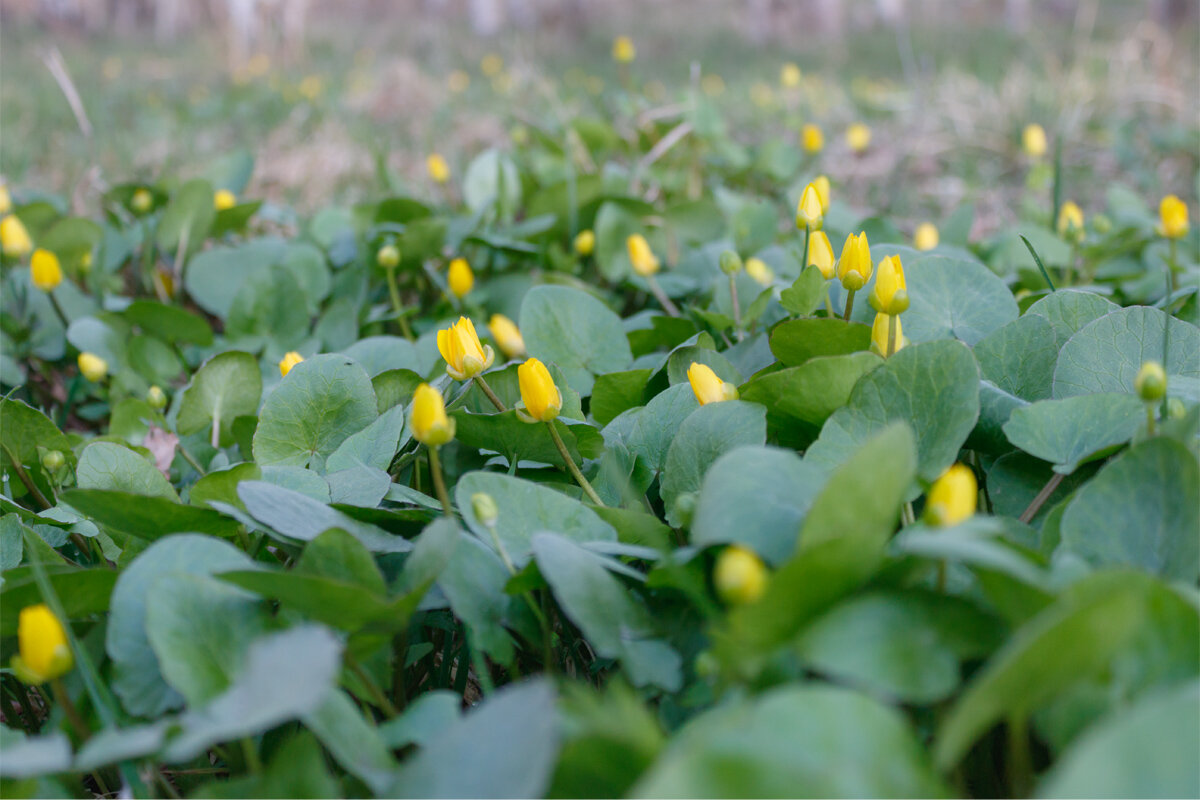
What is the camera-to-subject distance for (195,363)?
5.62ft

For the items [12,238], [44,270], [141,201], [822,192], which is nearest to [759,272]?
[822,192]

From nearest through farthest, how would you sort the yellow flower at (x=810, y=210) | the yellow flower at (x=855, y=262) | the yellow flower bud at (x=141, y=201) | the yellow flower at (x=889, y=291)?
1. the yellow flower at (x=889, y=291)
2. the yellow flower at (x=855, y=262)
3. the yellow flower at (x=810, y=210)
4. the yellow flower bud at (x=141, y=201)

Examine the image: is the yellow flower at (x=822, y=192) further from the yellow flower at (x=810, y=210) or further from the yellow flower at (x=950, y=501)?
the yellow flower at (x=950, y=501)

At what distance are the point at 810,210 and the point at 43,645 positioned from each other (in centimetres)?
95

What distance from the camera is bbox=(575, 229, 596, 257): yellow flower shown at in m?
1.84

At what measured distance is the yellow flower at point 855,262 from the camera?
100 cm

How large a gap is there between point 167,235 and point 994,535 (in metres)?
1.82

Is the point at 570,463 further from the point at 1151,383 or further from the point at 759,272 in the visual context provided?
the point at 759,272

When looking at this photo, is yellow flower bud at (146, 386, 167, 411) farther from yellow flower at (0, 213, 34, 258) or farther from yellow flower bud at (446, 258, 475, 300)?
yellow flower at (0, 213, 34, 258)

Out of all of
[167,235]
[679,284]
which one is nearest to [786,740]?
[679,284]

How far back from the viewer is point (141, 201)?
7.06 ft

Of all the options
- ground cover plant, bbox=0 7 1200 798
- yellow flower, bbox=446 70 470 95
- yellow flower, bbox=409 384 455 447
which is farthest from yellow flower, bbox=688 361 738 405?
yellow flower, bbox=446 70 470 95

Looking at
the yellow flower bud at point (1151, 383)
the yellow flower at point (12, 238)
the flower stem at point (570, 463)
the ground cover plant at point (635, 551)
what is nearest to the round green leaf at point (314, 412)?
the ground cover plant at point (635, 551)

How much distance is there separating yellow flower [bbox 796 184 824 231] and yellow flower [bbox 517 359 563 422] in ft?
1.47
